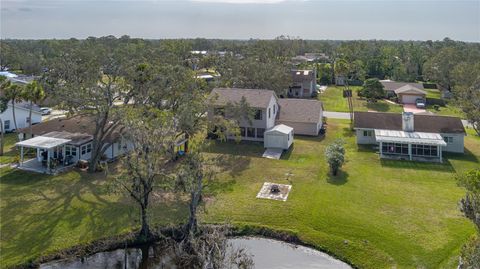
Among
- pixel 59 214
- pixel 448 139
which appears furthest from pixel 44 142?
pixel 448 139

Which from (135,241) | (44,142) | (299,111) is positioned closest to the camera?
(135,241)

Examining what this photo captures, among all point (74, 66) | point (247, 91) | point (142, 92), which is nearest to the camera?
point (142, 92)

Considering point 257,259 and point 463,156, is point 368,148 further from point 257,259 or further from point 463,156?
point 257,259

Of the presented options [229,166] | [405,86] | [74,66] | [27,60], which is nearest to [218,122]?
[229,166]

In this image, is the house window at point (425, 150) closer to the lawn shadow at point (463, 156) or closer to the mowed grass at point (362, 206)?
the lawn shadow at point (463, 156)

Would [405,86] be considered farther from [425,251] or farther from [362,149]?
[425,251]
